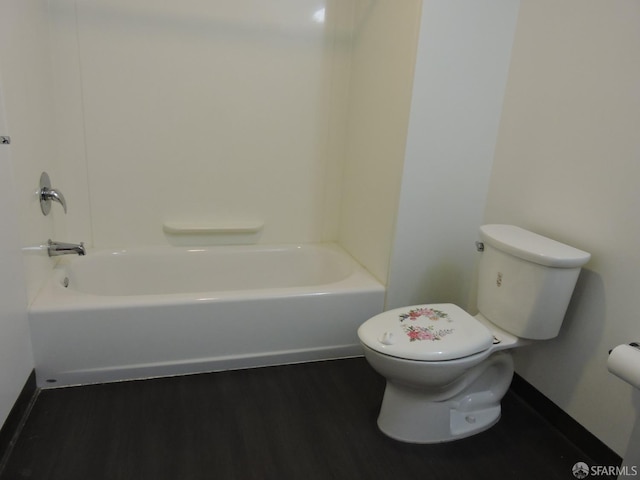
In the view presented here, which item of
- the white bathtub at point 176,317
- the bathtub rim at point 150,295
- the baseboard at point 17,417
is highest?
the bathtub rim at point 150,295

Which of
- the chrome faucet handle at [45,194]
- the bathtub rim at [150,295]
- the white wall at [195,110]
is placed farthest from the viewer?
the white wall at [195,110]

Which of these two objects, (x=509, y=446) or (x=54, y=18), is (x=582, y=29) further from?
(x=54, y=18)

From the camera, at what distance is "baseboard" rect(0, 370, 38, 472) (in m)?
1.39

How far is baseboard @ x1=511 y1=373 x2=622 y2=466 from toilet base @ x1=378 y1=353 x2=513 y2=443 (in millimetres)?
188

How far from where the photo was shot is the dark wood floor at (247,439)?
4.59ft

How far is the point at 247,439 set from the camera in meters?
1.54

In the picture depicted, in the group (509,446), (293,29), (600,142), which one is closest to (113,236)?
(293,29)

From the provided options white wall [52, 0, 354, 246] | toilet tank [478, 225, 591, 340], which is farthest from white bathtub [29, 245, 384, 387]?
toilet tank [478, 225, 591, 340]

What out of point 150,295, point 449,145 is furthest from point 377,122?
point 150,295

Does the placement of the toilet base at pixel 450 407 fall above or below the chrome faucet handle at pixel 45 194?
below

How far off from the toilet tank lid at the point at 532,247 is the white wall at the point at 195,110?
1.14m

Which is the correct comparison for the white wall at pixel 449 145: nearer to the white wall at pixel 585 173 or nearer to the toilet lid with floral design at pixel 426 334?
the white wall at pixel 585 173

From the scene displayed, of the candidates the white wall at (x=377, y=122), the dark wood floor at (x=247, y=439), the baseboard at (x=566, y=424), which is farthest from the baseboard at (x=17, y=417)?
the baseboard at (x=566, y=424)

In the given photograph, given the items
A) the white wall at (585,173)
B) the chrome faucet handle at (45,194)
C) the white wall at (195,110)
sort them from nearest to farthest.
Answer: the white wall at (585,173), the chrome faucet handle at (45,194), the white wall at (195,110)
